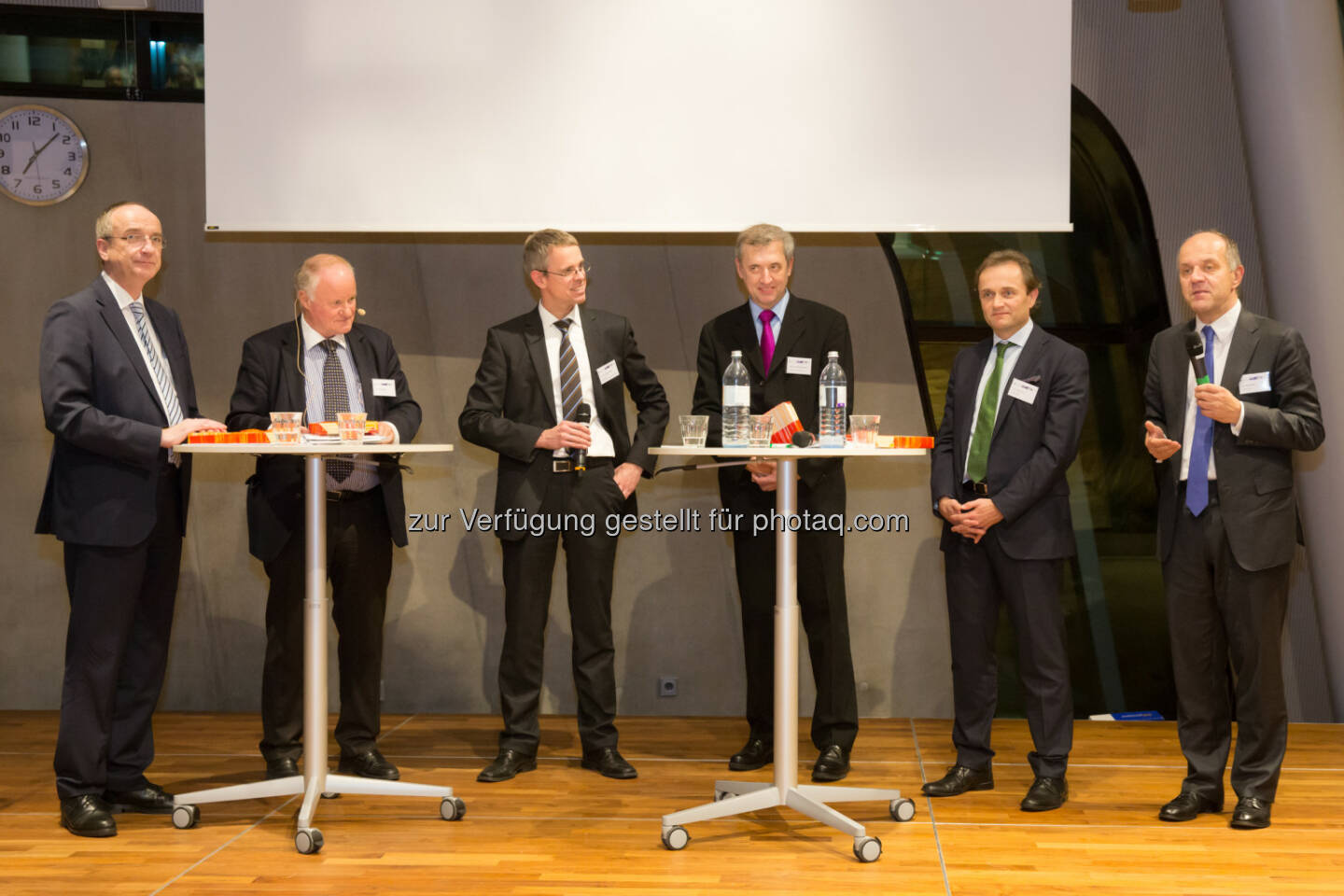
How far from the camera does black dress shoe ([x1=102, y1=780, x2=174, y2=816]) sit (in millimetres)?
3674

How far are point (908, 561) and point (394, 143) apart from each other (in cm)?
296

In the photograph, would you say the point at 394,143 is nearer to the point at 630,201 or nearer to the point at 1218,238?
the point at 630,201

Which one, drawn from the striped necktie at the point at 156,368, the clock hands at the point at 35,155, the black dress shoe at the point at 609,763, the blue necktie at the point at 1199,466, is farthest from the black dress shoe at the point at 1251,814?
A: the clock hands at the point at 35,155

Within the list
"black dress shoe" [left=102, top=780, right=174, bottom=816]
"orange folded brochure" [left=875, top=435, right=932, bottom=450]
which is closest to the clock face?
"black dress shoe" [left=102, top=780, right=174, bottom=816]

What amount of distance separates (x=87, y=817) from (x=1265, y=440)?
3744 mm

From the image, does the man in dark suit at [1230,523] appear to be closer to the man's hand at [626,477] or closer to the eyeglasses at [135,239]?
the man's hand at [626,477]

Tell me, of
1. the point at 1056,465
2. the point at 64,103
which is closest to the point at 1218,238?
the point at 1056,465

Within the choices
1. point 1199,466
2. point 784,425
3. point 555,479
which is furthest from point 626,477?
point 1199,466

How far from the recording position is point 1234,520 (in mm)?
3527

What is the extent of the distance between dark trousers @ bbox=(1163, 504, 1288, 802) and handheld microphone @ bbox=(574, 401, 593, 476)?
1.98 m

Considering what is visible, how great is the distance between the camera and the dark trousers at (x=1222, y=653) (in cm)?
355

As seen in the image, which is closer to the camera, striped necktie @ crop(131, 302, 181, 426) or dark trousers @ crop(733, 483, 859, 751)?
striped necktie @ crop(131, 302, 181, 426)

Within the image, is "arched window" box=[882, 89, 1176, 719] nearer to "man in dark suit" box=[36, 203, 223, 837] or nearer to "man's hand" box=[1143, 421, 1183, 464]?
"man's hand" box=[1143, 421, 1183, 464]

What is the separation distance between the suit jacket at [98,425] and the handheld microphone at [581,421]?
4.34 ft
